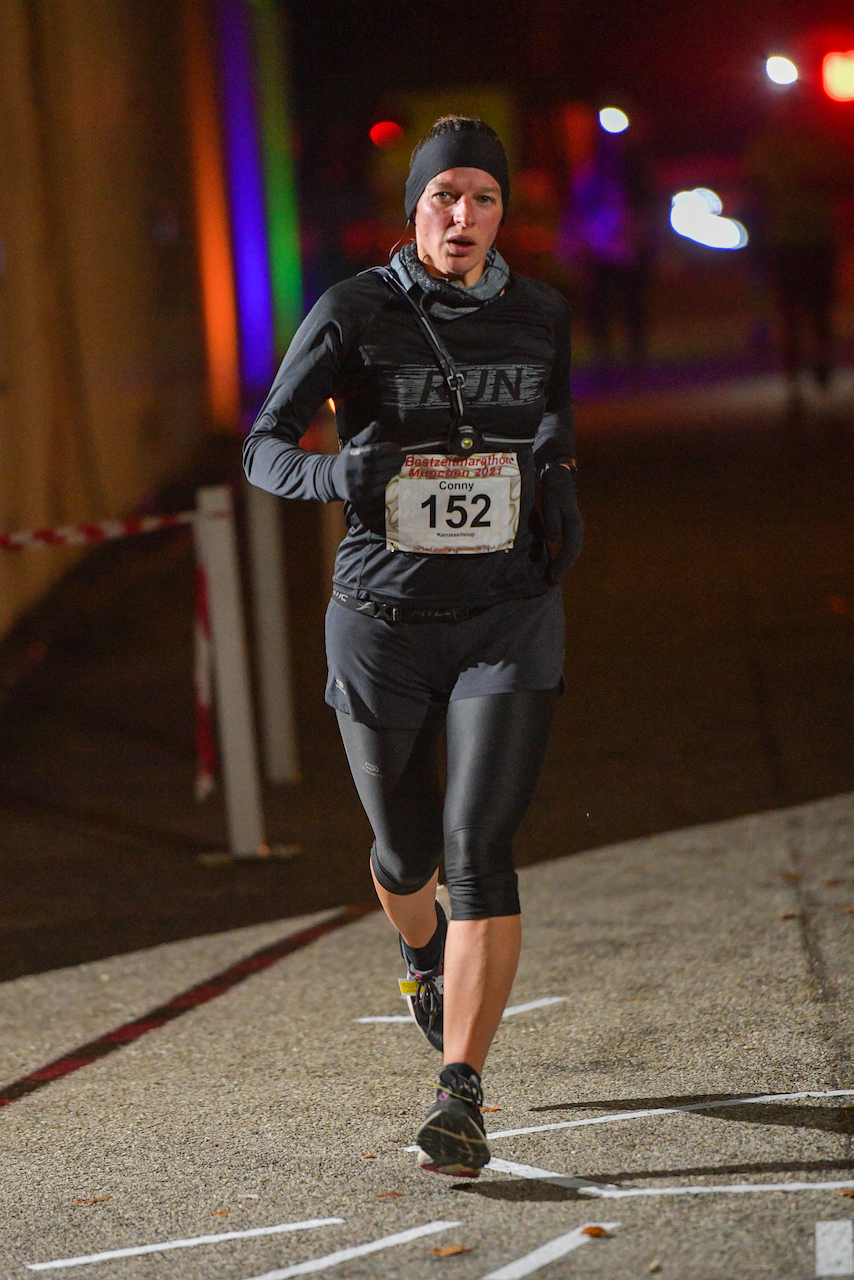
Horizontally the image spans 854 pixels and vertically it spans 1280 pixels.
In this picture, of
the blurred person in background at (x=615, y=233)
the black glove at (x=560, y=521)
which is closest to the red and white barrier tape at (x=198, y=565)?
the black glove at (x=560, y=521)

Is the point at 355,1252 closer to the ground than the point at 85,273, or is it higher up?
closer to the ground

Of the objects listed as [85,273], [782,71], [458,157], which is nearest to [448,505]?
[458,157]

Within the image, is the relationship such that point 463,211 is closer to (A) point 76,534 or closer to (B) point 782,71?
(B) point 782,71

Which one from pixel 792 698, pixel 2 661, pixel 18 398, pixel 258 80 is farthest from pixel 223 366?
pixel 792 698

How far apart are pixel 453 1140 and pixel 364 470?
137 centimetres

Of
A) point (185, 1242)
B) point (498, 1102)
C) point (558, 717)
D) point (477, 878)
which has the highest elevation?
point (477, 878)

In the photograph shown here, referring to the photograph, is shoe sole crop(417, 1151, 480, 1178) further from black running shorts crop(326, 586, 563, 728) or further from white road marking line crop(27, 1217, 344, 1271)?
black running shorts crop(326, 586, 563, 728)

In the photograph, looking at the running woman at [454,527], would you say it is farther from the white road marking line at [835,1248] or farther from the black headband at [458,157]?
the white road marking line at [835,1248]

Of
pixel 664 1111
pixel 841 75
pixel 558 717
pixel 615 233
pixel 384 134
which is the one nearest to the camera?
pixel 664 1111

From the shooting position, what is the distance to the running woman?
3895 millimetres

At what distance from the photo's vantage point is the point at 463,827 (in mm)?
3930

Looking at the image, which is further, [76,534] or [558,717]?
[558,717]

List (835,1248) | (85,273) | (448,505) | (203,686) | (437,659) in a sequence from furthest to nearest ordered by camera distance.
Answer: (85,273), (203,686), (437,659), (448,505), (835,1248)

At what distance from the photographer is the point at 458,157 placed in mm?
3959
